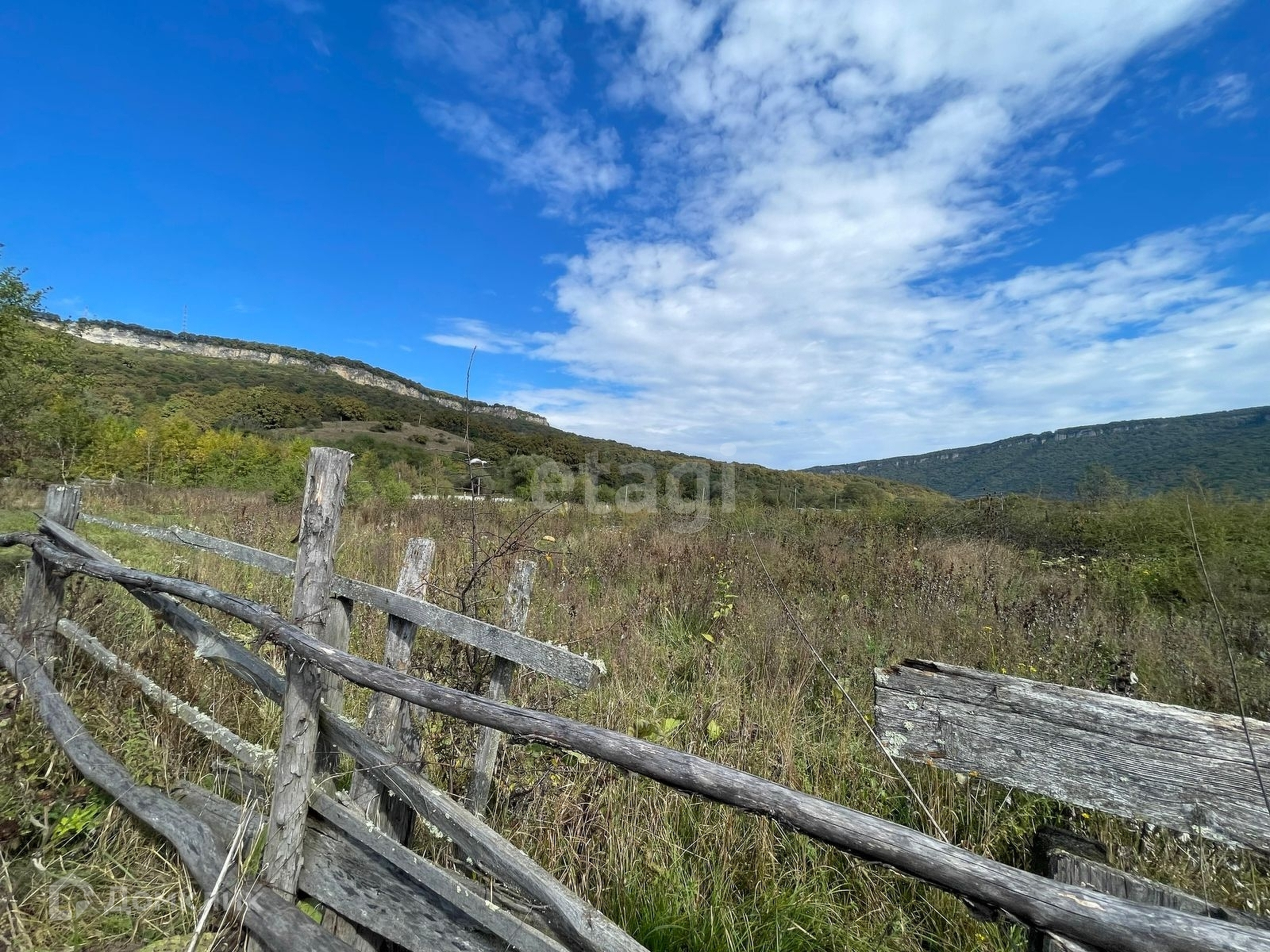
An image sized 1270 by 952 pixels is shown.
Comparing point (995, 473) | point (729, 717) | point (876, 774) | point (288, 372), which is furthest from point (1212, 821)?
point (288, 372)

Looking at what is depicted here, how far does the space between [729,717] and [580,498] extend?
34.5ft

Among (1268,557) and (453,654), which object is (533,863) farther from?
(1268,557)

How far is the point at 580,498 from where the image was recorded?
13.5 meters

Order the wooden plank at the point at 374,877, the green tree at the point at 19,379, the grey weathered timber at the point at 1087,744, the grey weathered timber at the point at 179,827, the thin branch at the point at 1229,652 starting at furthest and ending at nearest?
the green tree at the point at 19,379
the grey weathered timber at the point at 179,827
the wooden plank at the point at 374,877
the grey weathered timber at the point at 1087,744
the thin branch at the point at 1229,652

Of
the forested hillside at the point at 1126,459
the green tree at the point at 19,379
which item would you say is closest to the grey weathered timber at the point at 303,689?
the forested hillside at the point at 1126,459

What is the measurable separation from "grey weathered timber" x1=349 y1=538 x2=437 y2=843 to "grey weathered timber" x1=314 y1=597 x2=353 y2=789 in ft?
0.44

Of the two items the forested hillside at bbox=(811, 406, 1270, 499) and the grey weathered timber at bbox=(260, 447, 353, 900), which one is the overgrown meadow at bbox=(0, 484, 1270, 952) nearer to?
the grey weathered timber at bbox=(260, 447, 353, 900)

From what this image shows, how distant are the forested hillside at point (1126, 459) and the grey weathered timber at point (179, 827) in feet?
27.5

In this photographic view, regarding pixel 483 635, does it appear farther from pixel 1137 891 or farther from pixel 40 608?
pixel 40 608

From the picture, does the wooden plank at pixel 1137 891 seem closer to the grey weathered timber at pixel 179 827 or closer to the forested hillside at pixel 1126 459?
the grey weathered timber at pixel 179 827

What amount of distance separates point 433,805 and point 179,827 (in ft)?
4.52

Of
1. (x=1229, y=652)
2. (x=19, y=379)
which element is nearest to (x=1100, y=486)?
(x=1229, y=652)

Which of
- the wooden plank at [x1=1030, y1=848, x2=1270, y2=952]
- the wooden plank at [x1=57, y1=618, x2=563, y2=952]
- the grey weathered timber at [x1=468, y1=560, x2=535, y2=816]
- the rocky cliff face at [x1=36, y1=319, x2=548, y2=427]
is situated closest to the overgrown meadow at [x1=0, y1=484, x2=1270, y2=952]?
the grey weathered timber at [x1=468, y1=560, x2=535, y2=816]

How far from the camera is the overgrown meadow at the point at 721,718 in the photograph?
6.89 feet
